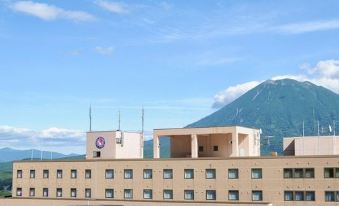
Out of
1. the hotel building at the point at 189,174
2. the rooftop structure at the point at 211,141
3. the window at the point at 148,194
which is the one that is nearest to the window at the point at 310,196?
the hotel building at the point at 189,174

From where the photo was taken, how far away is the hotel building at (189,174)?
67000mm

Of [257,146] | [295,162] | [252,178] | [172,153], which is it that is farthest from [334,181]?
[172,153]

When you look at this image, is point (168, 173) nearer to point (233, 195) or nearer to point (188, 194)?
point (188, 194)

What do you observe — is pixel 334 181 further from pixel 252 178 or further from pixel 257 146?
pixel 257 146

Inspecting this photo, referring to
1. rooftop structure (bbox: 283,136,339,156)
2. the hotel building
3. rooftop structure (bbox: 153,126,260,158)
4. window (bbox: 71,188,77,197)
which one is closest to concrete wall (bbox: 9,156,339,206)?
the hotel building

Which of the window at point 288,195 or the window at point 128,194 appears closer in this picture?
the window at point 288,195

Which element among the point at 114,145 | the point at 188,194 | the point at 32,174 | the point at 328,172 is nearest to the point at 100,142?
the point at 114,145

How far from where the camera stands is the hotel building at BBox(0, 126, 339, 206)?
67.0 metres

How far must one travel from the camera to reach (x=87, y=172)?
7962 centimetres

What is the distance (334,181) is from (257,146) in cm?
2111

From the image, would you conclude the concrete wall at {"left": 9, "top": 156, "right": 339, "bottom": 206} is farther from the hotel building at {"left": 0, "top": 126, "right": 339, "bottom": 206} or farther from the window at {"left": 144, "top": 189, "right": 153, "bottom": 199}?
the window at {"left": 144, "top": 189, "right": 153, "bottom": 199}

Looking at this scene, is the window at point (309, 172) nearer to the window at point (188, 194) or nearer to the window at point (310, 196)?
the window at point (310, 196)

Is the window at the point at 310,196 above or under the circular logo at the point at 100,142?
under

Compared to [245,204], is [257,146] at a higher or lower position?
higher
